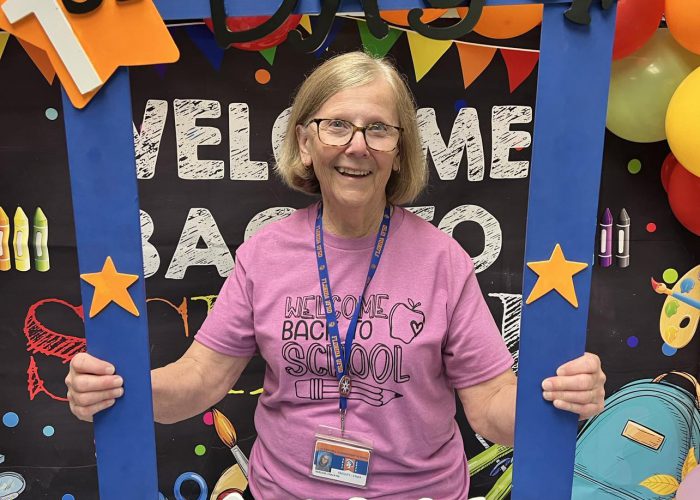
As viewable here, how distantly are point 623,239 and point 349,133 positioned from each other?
1.06 meters

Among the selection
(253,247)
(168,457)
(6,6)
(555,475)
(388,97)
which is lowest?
(168,457)

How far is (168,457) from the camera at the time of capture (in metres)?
1.92

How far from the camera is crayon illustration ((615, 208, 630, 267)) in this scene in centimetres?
187

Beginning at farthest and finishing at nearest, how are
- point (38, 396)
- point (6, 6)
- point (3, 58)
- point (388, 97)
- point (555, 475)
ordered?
1. point (38, 396)
2. point (3, 58)
3. point (388, 97)
4. point (555, 475)
5. point (6, 6)

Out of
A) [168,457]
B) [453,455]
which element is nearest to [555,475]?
[453,455]

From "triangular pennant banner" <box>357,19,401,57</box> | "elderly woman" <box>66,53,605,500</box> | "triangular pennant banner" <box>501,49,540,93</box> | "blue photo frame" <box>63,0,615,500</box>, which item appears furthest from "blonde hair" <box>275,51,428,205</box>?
"triangular pennant banner" <box>501,49,540,93</box>

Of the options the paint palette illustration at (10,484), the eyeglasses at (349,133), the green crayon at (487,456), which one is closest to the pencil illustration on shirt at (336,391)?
the eyeglasses at (349,133)

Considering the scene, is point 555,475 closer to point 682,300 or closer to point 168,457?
point 682,300

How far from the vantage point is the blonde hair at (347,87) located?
121cm

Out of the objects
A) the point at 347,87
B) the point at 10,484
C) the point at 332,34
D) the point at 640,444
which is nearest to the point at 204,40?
the point at 332,34

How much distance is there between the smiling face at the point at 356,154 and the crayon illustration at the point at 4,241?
1.05 m

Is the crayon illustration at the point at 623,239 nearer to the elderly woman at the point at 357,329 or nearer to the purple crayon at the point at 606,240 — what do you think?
the purple crayon at the point at 606,240

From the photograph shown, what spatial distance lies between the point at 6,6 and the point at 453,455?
112 centimetres

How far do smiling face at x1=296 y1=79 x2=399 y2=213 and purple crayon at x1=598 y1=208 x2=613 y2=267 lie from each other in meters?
0.88
